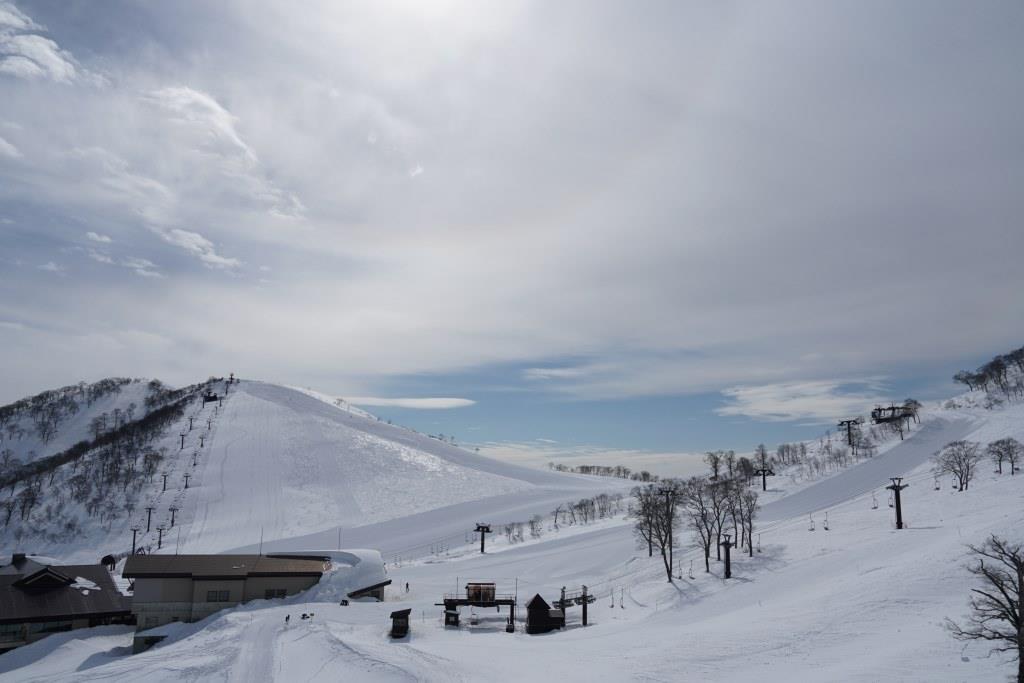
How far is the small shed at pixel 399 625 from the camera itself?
38656mm

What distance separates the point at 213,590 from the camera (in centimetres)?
4853

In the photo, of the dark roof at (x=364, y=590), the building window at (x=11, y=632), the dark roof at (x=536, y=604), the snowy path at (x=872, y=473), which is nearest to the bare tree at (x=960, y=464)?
the snowy path at (x=872, y=473)

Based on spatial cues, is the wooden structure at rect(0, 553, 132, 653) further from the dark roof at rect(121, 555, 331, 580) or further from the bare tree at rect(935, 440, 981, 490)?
the bare tree at rect(935, 440, 981, 490)

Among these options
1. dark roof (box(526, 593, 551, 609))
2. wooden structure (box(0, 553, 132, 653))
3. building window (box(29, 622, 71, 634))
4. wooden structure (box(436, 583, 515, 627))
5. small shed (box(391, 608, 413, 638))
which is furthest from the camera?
building window (box(29, 622, 71, 634))

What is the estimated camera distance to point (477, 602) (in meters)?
47.5

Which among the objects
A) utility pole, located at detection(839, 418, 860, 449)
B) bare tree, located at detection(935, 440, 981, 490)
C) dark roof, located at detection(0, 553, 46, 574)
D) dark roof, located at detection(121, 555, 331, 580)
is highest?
utility pole, located at detection(839, 418, 860, 449)

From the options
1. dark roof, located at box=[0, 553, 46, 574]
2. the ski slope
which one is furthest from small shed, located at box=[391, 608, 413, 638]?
dark roof, located at box=[0, 553, 46, 574]

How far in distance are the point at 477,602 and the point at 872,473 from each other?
76997 mm

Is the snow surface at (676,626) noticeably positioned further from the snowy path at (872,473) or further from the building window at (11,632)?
the snowy path at (872,473)

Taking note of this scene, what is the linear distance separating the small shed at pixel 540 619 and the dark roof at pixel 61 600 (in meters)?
37.0

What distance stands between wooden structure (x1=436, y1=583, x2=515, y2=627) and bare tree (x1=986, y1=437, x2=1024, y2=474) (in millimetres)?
66105

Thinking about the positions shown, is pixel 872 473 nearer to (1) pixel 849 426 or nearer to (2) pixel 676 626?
(1) pixel 849 426

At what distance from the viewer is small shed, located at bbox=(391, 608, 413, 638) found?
38656mm

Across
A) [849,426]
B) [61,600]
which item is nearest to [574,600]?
[61,600]
